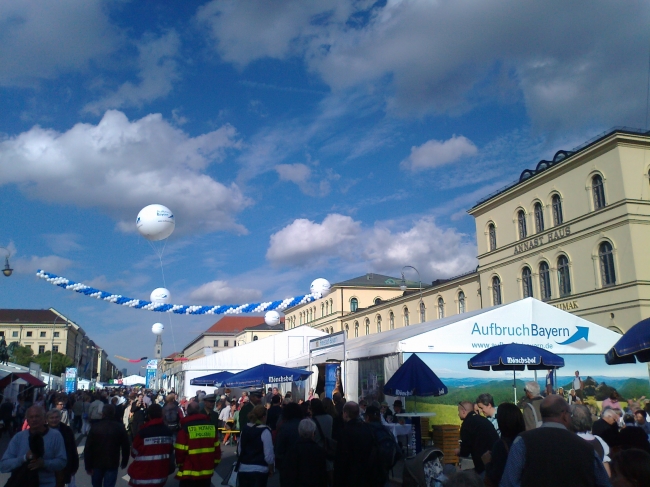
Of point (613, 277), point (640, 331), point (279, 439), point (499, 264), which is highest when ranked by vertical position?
point (499, 264)

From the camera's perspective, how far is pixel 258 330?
9150 cm

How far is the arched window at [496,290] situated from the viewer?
1539 inches

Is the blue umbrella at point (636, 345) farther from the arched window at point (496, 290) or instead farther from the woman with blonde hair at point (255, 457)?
the arched window at point (496, 290)

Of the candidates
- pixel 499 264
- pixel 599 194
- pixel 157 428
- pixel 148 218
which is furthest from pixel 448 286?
pixel 157 428

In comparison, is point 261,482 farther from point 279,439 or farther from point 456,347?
point 456,347

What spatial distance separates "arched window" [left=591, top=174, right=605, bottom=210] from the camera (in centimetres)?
3098

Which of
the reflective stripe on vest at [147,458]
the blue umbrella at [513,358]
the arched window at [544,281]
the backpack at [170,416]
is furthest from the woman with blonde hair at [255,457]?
the arched window at [544,281]

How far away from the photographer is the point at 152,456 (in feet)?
21.4

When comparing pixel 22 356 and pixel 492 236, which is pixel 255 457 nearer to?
pixel 492 236

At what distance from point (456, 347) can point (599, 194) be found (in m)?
18.4

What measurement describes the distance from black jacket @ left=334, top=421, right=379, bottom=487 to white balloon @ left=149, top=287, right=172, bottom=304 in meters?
20.1

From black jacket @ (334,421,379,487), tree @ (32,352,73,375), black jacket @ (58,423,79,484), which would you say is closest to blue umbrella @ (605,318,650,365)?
black jacket @ (334,421,379,487)

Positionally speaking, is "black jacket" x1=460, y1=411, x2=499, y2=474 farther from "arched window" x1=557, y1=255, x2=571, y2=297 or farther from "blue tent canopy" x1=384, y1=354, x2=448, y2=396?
"arched window" x1=557, y1=255, x2=571, y2=297

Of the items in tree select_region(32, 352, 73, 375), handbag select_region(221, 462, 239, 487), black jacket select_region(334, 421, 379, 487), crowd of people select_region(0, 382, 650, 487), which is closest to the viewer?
crowd of people select_region(0, 382, 650, 487)
